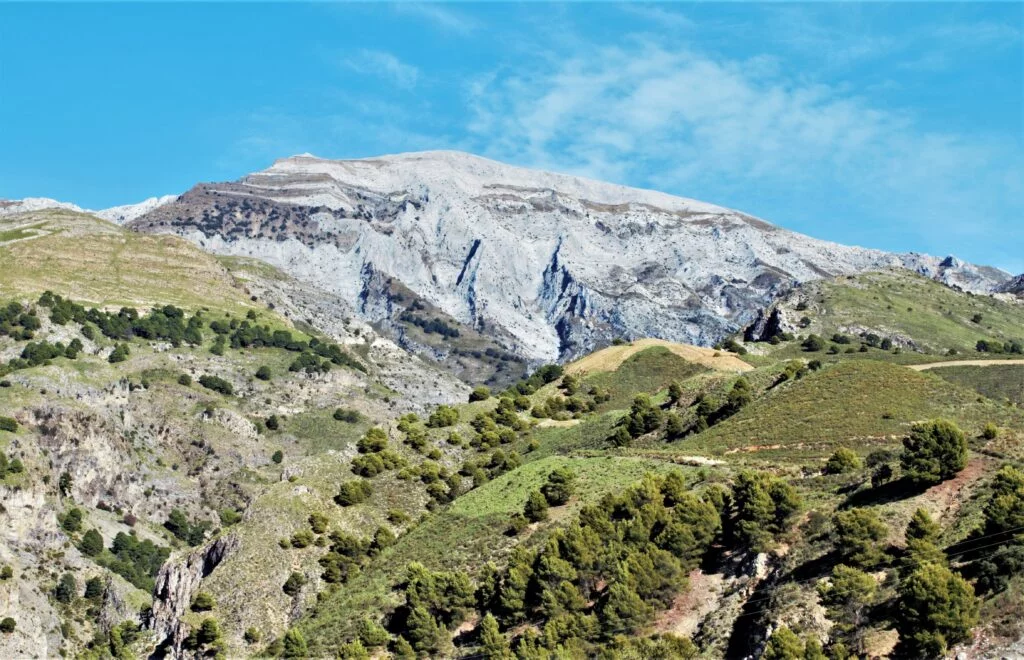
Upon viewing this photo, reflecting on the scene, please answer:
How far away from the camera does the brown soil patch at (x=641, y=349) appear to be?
138 m

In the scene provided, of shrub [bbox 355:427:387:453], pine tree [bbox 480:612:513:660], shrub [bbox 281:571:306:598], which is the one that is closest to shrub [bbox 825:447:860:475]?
pine tree [bbox 480:612:513:660]

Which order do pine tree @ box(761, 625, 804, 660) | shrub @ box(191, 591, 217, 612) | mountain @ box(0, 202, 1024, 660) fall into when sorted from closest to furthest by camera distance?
pine tree @ box(761, 625, 804, 660) → mountain @ box(0, 202, 1024, 660) → shrub @ box(191, 591, 217, 612)

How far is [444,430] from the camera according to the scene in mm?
119500

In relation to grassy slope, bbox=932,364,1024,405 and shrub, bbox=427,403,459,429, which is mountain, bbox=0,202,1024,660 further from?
grassy slope, bbox=932,364,1024,405

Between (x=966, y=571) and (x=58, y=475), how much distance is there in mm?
141126

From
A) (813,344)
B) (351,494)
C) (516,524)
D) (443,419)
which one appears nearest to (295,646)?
(516,524)

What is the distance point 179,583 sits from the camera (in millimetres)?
88312

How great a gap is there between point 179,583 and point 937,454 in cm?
6109

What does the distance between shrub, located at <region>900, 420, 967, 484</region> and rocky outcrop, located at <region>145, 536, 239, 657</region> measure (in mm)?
53778

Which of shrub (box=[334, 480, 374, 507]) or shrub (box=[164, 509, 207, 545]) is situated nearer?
shrub (box=[334, 480, 374, 507])

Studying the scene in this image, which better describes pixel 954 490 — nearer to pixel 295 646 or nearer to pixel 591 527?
pixel 591 527

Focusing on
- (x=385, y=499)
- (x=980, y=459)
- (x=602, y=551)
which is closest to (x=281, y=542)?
(x=385, y=499)

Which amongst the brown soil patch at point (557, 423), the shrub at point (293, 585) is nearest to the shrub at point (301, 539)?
the shrub at point (293, 585)

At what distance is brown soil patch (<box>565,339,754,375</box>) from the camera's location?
138m
